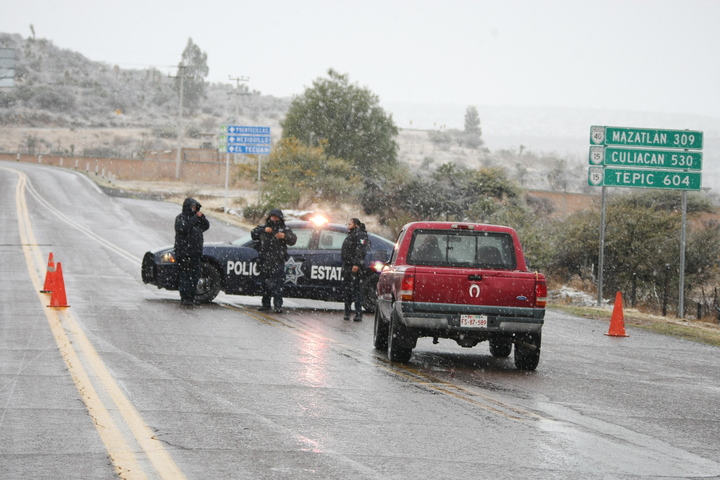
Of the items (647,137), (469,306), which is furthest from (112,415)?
(647,137)

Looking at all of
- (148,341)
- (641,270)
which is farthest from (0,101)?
(148,341)

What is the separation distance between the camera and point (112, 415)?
6582 mm

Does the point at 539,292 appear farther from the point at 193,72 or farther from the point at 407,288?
the point at 193,72

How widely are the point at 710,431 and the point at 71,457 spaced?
4.98m

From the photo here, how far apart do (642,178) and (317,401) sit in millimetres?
15065

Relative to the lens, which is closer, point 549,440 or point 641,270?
point 549,440

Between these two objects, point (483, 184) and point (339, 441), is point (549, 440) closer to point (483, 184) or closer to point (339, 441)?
point (339, 441)

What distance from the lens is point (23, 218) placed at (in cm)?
3394

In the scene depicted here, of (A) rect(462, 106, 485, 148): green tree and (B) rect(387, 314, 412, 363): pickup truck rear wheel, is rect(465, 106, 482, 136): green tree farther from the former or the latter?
(B) rect(387, 314, 412, 363): pickup truck rear wheel

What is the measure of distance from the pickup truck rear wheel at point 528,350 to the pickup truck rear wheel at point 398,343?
1303mm

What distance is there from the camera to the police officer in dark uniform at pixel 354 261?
14.3 metres

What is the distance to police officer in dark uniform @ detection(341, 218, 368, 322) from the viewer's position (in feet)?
47.0

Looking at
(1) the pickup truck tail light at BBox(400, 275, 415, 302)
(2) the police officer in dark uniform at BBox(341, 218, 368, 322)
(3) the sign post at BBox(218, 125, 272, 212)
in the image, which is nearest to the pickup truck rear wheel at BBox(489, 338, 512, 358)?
(1) the pickup truck tail light at BBox(400, 275, 415, 302)

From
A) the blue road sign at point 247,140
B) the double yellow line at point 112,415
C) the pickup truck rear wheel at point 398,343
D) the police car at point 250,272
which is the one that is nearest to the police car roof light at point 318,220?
the police car at point 250,272
